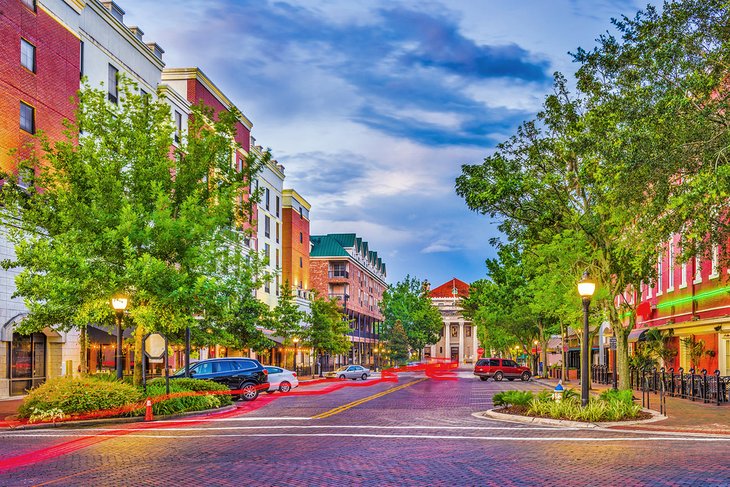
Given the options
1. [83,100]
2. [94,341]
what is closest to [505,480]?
[83,100]

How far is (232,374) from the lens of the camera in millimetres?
32938

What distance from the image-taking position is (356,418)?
2239cm

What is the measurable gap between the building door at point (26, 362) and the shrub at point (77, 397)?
8.51 metres

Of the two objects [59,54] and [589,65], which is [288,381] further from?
[589,65]

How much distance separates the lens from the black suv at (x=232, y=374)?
32.7 m

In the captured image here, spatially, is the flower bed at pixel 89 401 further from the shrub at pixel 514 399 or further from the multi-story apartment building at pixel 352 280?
the multi-story apartment building at pixel 352 280

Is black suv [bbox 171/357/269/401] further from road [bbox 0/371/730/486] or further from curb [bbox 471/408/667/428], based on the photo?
curb [bbox 471/408/667/428]

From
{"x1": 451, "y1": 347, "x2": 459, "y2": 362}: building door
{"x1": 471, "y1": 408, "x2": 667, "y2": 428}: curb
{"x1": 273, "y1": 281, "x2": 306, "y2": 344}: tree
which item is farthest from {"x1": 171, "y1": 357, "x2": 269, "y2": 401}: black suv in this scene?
{"x1": 451, "y1": 347, "x2": 459, "y2": 362}: building door

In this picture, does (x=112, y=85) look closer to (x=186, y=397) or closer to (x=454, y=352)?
(x=186, y=397)

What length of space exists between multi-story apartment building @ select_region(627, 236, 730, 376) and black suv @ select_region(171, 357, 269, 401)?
17.0 metres

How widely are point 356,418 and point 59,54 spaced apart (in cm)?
2179

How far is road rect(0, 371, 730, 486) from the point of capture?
39.4 feet

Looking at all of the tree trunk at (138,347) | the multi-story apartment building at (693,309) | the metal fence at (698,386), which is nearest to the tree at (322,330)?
A: the multi-story apartment building at (693,309)

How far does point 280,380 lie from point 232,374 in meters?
7.27
